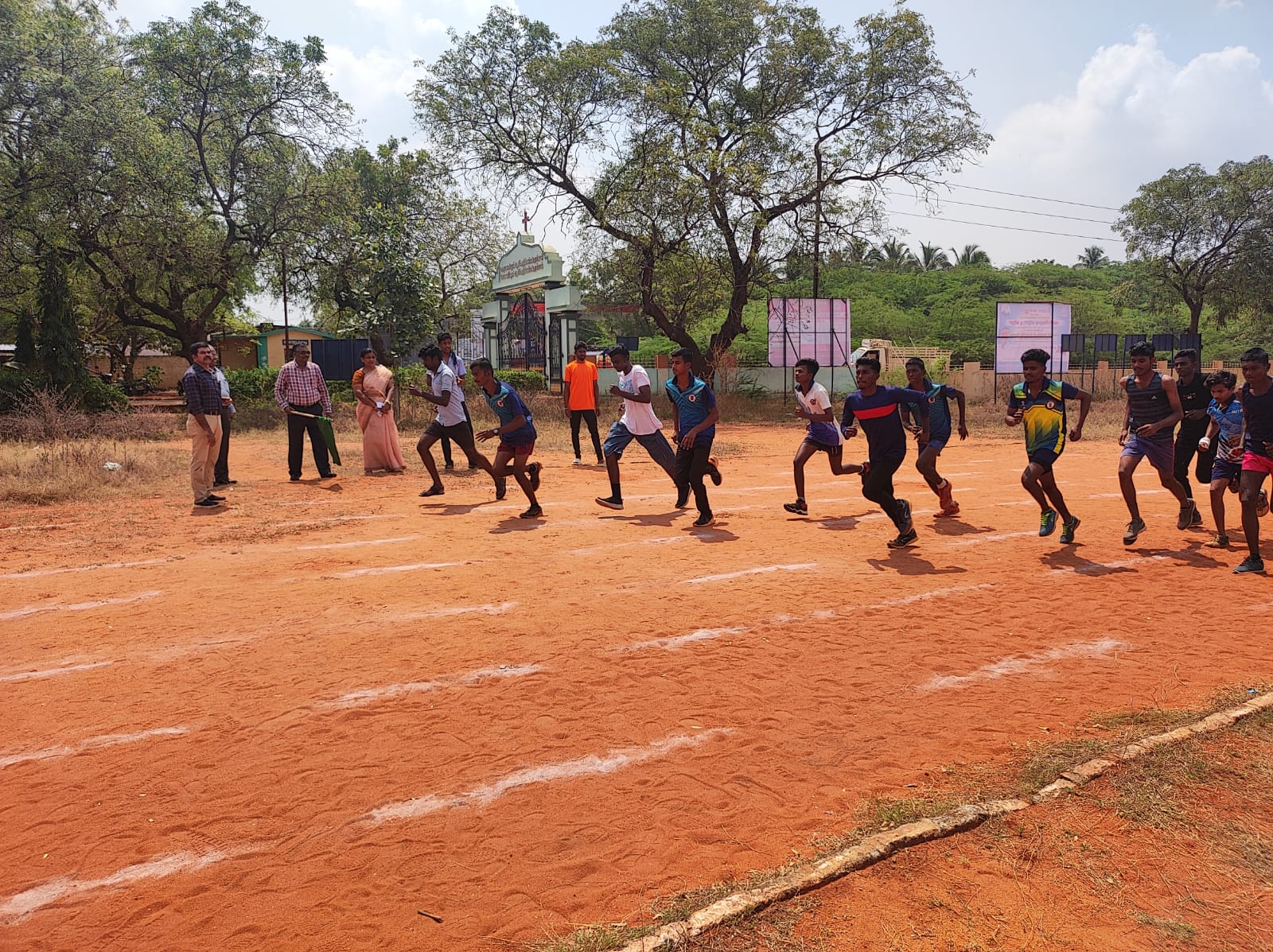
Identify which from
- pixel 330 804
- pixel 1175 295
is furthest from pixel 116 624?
pixel 1175 295

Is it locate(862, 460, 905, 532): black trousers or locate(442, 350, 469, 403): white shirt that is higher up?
locate(442, 350, 469, 403): white shirt

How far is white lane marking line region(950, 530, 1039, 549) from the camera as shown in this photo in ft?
27.6

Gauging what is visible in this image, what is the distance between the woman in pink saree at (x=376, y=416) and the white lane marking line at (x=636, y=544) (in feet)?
19.7

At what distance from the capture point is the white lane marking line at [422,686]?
464cm

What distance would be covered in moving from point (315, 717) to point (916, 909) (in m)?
2.94

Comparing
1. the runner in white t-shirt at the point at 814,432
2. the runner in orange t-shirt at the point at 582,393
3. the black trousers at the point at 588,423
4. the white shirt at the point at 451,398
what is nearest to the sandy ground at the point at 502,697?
the runner in white t-shirt at the point at 814,432

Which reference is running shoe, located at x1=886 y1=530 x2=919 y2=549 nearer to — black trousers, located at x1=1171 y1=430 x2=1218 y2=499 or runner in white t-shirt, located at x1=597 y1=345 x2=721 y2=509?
runner in white t-shirt, located at x1=597 y1=345 x2=721 y2=509

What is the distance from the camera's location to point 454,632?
5.73m

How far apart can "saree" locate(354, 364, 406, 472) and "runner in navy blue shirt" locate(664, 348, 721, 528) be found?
5.59 meters

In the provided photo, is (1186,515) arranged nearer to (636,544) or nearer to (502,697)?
(636,544)

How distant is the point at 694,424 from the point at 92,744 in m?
6.01

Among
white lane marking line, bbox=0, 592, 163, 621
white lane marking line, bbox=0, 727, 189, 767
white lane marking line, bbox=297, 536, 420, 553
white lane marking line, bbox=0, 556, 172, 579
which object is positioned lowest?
white lane marking line, bbox=0, 727, 189, 767

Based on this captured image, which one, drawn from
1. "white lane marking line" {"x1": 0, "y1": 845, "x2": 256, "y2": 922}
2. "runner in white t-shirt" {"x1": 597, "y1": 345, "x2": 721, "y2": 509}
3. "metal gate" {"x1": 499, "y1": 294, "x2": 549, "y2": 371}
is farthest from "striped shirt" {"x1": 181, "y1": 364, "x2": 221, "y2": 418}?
"metal gate" {"x1": 499, "y1": 294, "x2": 549, "y2": 371}

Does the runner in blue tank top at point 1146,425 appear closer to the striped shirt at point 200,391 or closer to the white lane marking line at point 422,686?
the white lane marking line at point 422,686
